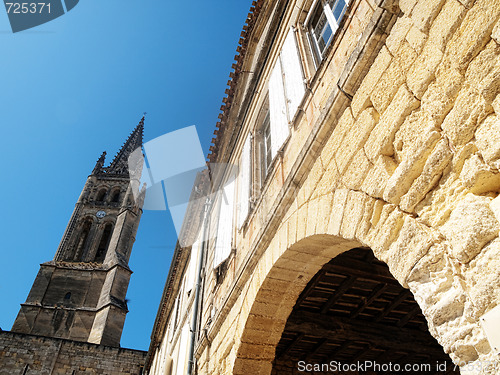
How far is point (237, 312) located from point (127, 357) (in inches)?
671

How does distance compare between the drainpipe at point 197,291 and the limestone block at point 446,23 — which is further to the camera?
the drainpipe at point 197,291

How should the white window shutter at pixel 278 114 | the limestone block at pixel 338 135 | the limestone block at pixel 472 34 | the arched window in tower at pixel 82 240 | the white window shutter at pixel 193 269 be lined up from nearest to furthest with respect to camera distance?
the limestone block at pixel 472 34
the limestone block at pixel 338 135
the white window shutter at pixel 278 114
the white window shutter at pixel 193 269
the arched window in tower at pixel 82 240

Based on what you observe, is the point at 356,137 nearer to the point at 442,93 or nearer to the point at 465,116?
the point at 442,93

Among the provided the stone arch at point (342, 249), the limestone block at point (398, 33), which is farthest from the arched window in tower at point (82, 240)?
the limestone block at point (398, 33)

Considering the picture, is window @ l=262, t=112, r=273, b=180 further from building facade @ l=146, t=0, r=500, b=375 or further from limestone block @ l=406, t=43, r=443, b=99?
limestone block @ l=406, t=43, r=443, b=99

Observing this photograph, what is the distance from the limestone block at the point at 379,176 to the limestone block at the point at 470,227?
16.5 inches

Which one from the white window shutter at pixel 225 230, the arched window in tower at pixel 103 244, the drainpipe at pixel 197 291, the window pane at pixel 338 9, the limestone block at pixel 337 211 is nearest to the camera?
the limestone block at pixel 337 211

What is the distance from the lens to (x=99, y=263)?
2731cm

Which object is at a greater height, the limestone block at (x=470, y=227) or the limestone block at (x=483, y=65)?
the limestone block at (x=483, y=65)

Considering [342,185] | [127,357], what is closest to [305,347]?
[342,185]

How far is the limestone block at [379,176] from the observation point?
68.2 inches

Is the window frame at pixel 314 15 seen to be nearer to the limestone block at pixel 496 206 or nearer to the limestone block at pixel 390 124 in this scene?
the limestone block at pixel 390 124

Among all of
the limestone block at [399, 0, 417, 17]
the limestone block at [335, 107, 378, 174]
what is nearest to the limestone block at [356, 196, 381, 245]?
the limestone block at [335, 107, 378, 174]

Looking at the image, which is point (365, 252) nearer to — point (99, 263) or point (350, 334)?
point (350, 334)
